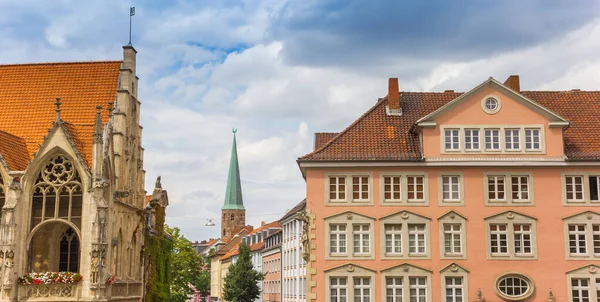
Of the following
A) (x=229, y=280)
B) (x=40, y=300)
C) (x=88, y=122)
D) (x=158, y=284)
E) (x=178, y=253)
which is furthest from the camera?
(x=229, y=280)

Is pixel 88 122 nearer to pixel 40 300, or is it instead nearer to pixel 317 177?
pixel 40 300

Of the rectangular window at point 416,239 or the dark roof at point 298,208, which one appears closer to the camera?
the rectangular window at point 416,239

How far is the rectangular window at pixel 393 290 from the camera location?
1704 inches

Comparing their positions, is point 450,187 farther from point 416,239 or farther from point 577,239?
point 577,239

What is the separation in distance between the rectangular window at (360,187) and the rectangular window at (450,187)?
13.5 feet

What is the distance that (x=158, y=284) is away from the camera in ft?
184

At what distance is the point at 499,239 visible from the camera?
43.9m

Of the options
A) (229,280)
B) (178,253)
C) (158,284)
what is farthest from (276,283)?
(158,284)

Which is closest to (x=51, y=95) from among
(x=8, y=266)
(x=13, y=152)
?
(x=13, y=152)

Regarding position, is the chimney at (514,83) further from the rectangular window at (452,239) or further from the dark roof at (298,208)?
the dark roof at (298,208)

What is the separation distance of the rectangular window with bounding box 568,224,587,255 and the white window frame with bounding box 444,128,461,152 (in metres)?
7.22

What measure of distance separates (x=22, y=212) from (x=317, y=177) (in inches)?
621

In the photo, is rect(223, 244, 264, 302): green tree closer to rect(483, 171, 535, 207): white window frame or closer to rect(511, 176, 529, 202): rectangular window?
rect(483, 171, 535, 207): white window frame

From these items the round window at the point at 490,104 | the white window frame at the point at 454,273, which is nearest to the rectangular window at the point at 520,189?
the round window at the point at 490,104
